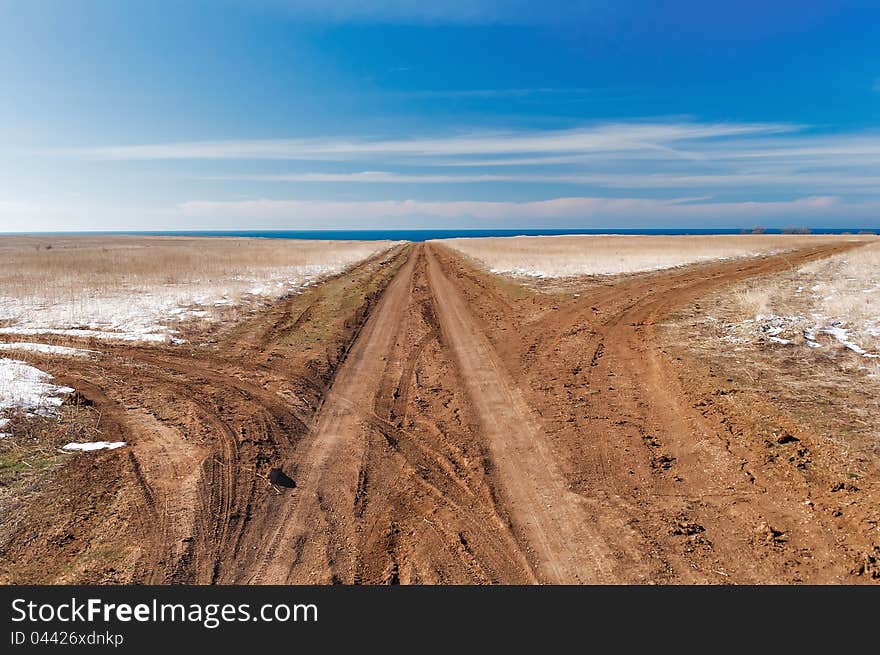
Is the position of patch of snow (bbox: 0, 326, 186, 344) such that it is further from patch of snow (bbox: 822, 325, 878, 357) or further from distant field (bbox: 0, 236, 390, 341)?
patch of snow (bbox: 822, 325, 878, 357)

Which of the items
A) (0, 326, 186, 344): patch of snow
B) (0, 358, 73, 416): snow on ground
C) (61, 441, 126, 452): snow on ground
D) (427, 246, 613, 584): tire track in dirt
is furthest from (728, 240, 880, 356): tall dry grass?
(0, 326, 186, 344): patch of snow

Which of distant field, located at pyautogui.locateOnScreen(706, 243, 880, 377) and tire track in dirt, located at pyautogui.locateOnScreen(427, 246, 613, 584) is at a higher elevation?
distant field, located at pyautogui.locateOnScreen(706, 243, 880, 377)

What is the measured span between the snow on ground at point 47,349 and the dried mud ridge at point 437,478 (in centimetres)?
73

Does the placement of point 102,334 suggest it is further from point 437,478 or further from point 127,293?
point 437,478

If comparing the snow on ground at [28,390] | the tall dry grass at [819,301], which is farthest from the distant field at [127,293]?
the tall dry grass at [819,301]

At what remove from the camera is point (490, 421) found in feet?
26.2

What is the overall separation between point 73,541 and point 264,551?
2.03 m

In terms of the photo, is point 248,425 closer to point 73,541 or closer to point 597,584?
point 73,541

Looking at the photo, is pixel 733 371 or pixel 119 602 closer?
pixel 119 602

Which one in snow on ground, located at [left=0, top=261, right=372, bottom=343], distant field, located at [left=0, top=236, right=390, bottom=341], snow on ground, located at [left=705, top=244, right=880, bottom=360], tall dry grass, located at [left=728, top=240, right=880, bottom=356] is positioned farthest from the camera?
distant field, located at [left=0, top=236, right=390, bottom=341]

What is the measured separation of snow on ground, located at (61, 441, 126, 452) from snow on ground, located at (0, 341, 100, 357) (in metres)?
5.62

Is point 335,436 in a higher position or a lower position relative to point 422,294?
lower

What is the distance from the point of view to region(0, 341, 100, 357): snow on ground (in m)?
11.7

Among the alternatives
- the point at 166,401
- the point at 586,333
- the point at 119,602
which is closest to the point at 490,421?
the point at 119,602
